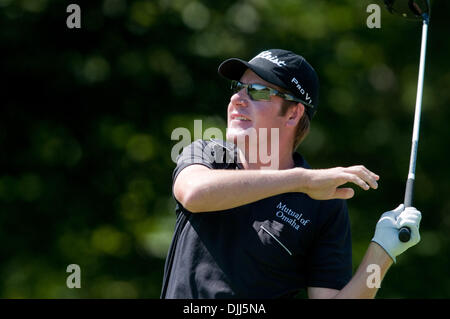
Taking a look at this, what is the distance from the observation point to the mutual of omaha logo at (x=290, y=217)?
3.67m

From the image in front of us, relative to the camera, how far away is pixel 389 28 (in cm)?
1005

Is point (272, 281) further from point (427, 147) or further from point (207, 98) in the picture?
point (427, 147)

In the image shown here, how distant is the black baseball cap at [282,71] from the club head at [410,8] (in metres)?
0.61

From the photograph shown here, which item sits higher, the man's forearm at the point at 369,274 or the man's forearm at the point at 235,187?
the man's forearm at the point at 235,187

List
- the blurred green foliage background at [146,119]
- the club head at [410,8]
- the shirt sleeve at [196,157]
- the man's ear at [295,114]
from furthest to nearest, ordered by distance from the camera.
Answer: the blurred green foliage background at [146,119], the club head at [410,8], the man's ear at [295,114], the shirt sleeve at [196,157]

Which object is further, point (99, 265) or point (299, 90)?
point (99, 265)

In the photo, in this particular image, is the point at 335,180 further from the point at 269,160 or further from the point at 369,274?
the point at 269,160

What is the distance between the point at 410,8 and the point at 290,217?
1.43m

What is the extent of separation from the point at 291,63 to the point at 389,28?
641 centimetres

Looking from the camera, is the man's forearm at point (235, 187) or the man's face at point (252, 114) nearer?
the man's forearm at point (235, 187)

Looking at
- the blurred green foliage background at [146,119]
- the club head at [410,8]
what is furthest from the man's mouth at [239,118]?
the blurred green foliage background at [146,119]

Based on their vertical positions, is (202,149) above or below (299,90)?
below

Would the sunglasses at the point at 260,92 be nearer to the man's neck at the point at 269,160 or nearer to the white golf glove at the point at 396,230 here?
the man's neck at the point at 269,160
